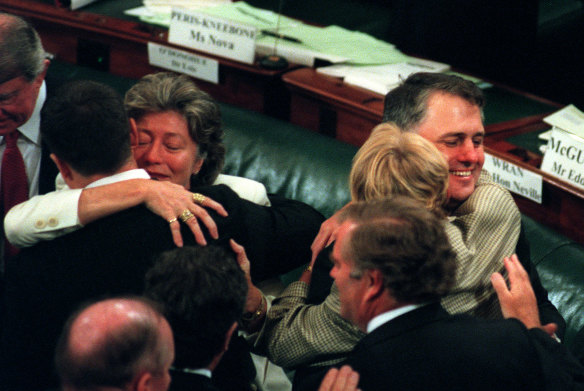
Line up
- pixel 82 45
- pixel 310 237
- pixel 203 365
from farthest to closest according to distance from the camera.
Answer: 1. pixel 82 45
2. pixel 310 237
3. pixel 203 365

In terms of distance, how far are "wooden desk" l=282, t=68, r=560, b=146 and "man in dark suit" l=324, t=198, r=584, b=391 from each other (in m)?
1.19

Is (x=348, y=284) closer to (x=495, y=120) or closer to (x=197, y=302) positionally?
(x=197, y=302)

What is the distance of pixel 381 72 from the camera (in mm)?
2777

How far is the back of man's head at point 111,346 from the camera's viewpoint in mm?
1129

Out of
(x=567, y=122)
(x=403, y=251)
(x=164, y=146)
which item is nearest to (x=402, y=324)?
(x=403, y=251)

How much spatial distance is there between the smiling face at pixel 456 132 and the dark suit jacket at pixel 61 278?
721 millimetres

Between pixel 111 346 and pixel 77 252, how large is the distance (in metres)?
0.44

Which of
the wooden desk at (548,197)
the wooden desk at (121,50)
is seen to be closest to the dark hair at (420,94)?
the wooden desk at (548,197)

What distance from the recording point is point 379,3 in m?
3.85

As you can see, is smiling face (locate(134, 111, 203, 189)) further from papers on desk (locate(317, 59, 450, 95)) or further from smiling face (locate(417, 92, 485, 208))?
papers on desk (locate(317, 59, 450, 95))

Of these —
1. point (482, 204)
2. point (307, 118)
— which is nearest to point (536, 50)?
point (307, 118)

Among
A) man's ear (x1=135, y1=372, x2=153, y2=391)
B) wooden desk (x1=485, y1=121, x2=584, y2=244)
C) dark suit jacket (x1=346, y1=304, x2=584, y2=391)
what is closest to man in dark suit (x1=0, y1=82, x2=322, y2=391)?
man's ear (x1=135, y1=372, x2=153, y2=391)

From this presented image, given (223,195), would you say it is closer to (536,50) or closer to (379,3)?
(536,50)

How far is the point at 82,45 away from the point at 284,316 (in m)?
1.93
